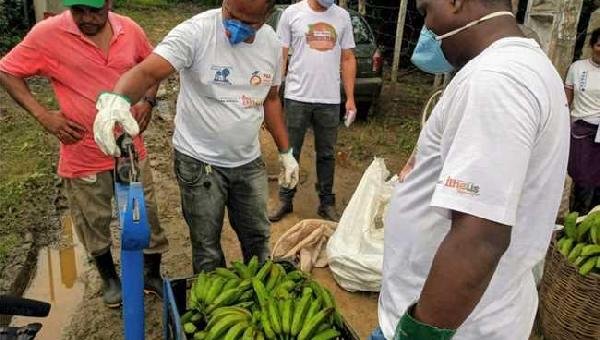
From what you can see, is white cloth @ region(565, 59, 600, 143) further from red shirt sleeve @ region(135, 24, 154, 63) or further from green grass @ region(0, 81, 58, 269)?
green grass @ region(0, 81, 58, 269)

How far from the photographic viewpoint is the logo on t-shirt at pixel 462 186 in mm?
1248

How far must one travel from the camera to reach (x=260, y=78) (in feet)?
10.1

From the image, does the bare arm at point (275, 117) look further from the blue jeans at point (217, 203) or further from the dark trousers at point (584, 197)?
the dark trousers at point (584, 197)

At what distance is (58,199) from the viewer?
17.6 ft

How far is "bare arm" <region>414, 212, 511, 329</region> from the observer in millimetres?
1258

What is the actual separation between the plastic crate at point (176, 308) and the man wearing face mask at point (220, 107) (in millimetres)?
532

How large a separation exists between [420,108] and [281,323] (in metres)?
8.24

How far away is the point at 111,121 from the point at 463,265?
1.69 m

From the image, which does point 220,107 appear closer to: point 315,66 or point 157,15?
point 315,66

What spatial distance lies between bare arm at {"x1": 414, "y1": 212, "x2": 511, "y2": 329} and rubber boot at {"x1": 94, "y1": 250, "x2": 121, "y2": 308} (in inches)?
117

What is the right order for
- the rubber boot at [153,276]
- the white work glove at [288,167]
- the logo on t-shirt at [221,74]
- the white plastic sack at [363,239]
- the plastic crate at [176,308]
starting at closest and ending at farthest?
1. the plastic crate at [176,308]
2. the logo on t-shirt at [221,74]
3. the white work glove at [288,167]
4. the rubber boot at [153,276]
5. the white plastic sack at [363,239]

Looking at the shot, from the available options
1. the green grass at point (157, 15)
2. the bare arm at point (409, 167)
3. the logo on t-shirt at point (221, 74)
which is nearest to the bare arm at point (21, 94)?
the logo on t-shirt at point (221, 74)

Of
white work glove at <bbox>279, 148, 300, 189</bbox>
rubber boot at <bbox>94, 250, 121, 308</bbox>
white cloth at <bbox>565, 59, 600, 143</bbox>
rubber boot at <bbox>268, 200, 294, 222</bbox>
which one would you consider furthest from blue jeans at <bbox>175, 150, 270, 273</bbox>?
white cloth at <bbox>565, 59, 600, 143</bbox>

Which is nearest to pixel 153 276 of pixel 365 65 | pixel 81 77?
pixel 81 77
